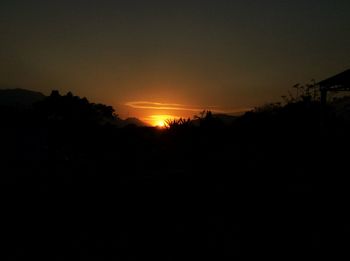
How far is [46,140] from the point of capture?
2170 cm

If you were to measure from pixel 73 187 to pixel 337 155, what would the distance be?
9199 mm

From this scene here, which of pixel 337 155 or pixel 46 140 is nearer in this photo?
pixel 337 155

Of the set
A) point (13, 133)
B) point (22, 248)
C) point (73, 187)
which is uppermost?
point (13, 133)

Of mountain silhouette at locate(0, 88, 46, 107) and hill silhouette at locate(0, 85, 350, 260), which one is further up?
mountain silhouette at locate(0, 88, 46, 107)

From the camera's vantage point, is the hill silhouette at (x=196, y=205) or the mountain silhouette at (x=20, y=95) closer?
the hill silhouette at (x=196, y=205)

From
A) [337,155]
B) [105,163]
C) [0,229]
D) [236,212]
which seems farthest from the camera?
[105,163]

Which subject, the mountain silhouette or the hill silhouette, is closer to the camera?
the hill silhouette

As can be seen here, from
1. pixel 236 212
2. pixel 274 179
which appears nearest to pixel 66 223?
pixel 236 212

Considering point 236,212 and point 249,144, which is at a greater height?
point 249,144

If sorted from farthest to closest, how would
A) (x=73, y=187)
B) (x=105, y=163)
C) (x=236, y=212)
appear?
1. (x=105, y=163)
2. (x=73, y=187)
3. (x=236, y=212)

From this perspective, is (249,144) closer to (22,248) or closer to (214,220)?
(214,220)

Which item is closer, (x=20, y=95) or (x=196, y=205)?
(x=196, y=205)

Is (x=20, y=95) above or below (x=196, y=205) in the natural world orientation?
above

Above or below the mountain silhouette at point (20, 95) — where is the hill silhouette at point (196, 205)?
below
